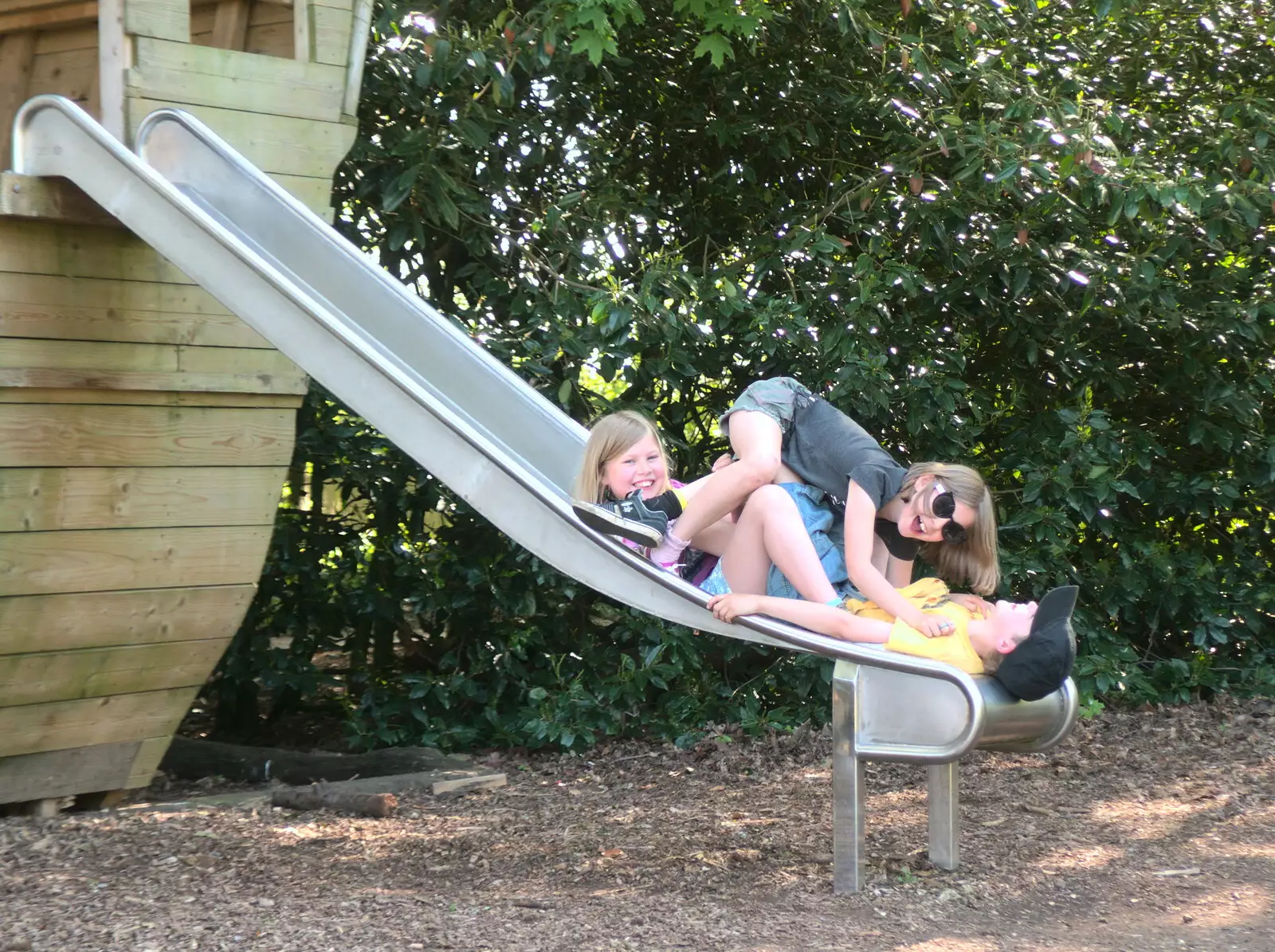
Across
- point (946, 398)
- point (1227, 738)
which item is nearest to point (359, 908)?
point (946, 398)

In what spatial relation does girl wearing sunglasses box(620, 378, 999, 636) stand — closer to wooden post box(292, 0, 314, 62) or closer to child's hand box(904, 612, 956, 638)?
child's hand box(904, 612, 956, 638)

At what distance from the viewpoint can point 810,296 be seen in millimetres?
5574

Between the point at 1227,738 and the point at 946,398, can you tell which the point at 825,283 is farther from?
the point at 1227,738

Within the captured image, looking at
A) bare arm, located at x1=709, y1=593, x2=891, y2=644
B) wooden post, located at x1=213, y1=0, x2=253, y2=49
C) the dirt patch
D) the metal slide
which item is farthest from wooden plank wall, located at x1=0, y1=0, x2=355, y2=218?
bare arm, located at x1=709, y1=593, x2=891, y2=644

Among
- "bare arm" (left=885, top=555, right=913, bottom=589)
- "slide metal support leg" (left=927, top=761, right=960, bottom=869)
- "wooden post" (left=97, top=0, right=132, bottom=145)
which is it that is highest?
"wooden post" (left=97, top=0, right=132, bottom=145)

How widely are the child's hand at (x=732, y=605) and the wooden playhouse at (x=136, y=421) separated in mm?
→ 1974

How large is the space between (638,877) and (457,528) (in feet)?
7.94

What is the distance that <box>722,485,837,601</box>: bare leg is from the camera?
3324mm

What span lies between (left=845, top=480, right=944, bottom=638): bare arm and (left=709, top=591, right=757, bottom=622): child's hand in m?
0.32

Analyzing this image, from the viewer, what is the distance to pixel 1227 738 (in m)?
5.49

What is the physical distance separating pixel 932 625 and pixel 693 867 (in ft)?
3.70

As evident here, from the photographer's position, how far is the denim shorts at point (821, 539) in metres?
3.58

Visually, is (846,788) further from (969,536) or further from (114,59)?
(114,59)

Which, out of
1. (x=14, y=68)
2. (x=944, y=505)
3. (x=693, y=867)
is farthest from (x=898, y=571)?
(x=14, y=68)
